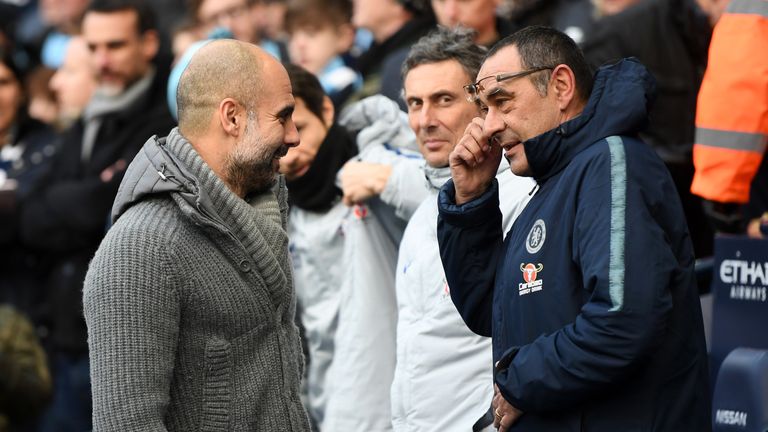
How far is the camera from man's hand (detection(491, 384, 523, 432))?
12.4 feet

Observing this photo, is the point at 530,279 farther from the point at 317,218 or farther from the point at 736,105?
the point at 317,218

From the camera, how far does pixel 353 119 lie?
6.20m

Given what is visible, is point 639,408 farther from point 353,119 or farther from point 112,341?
point 353,119

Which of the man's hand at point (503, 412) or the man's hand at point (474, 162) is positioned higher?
the man's hand at point (474, 162)

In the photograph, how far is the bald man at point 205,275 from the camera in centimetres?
353

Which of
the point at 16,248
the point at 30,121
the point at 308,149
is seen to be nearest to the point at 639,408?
the point at 308,149

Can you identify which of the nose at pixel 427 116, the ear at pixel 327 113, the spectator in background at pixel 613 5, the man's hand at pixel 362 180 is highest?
the spectator in background at pixel 613 5

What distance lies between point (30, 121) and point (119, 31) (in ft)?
6.49

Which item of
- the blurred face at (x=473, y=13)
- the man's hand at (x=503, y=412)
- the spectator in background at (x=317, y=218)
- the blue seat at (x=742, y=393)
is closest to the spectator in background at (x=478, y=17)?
the blurred face at (x=473, y=13)

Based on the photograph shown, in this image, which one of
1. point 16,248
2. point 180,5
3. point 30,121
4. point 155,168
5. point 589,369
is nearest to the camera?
point 589,369

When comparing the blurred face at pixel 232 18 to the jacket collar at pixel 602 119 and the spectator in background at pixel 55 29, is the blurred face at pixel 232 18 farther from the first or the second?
the jacket collar at pixel 602 119

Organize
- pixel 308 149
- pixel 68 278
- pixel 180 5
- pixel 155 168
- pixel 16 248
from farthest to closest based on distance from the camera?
pixel 180 5 < pixel 16 248 < pixel 68 278 < pixel 308 149 < pixel 155 168

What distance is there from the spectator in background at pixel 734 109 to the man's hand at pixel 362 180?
4.31 ft

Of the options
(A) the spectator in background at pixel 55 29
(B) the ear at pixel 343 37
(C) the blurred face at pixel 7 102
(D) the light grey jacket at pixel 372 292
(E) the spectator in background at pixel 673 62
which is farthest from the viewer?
(A) the spectator in background at pixel 55 29
